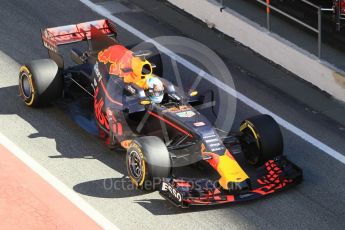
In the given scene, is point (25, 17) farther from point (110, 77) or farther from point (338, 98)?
point (338, 98)

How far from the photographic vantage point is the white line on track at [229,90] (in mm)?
16109

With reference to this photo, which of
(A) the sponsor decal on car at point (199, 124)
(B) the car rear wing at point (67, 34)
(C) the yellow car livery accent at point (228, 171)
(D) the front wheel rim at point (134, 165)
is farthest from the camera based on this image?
(B) the car rear wing at point (67, 34)

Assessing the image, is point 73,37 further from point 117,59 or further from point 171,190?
point 171,190

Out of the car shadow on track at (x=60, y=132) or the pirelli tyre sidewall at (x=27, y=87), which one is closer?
the car shadow on track at (x=60, y=132)

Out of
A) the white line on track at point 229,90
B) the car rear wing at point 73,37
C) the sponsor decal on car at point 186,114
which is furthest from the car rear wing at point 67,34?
the sponsor decal on car at point 186,114

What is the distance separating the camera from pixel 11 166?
15250 mm

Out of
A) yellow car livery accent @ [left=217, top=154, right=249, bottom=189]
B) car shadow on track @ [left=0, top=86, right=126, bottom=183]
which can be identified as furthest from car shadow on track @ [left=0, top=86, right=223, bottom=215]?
yellow car livery accent @ [left=217, top=154, right=249, bottom=189]

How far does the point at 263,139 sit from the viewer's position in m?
14.9

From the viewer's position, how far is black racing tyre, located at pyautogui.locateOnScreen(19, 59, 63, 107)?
53.8 feet

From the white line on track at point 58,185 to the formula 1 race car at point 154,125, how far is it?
0.84 m

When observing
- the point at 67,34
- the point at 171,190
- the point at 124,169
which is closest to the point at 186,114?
the point at 124,169

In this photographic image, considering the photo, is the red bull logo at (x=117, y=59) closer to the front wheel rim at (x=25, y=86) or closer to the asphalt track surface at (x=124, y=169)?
the asphalt track surface at (x=124, y=169)

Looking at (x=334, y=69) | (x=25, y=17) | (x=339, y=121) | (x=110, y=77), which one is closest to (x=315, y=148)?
(x=339, y=121)

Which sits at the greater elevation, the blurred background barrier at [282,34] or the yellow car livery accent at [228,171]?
the blurred background barrier at [282,34]
